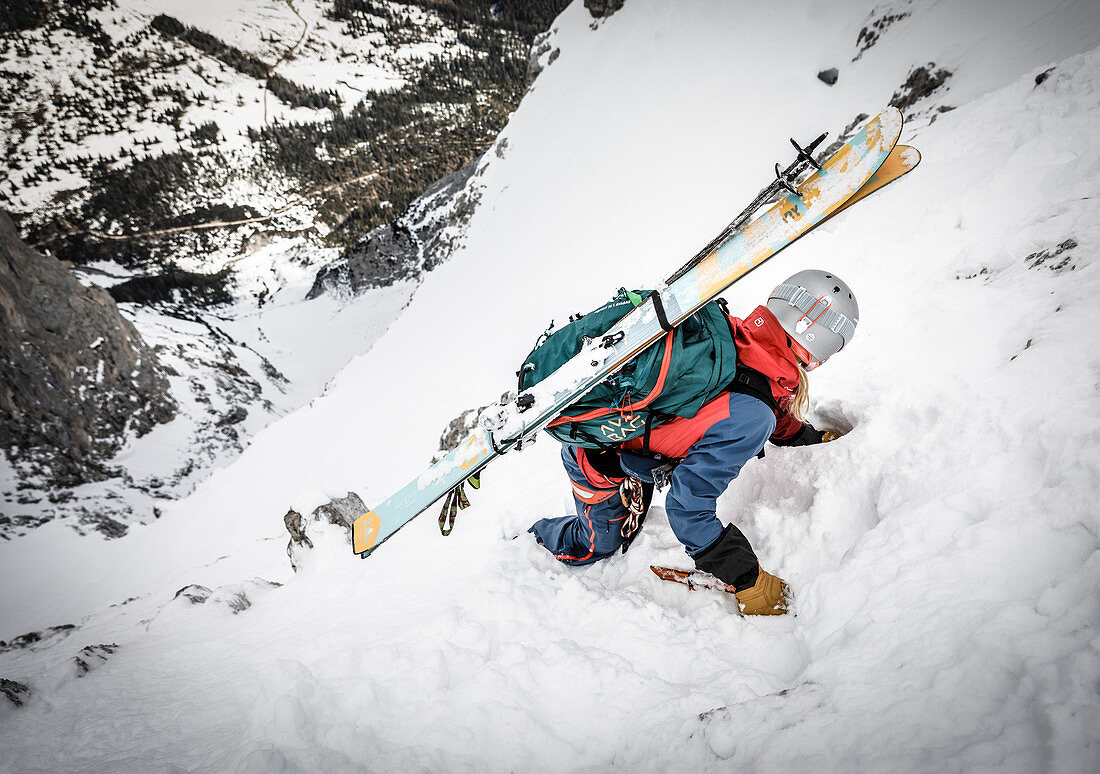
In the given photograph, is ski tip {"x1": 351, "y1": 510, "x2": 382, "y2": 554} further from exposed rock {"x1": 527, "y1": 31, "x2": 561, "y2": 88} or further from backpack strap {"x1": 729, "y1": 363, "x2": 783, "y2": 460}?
exposed rock {"x1": 527, "y1": 31, "x2": 561, "y2": 88}

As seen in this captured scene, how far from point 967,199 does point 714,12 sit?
65.5ft

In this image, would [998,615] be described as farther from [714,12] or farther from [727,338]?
[714,12]

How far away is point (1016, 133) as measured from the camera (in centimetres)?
448

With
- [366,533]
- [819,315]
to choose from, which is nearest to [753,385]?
[819,315]

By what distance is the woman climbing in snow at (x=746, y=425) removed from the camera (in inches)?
82.9

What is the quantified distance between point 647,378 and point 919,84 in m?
12.6

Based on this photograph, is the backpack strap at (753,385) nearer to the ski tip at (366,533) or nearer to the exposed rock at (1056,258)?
the exposed rock at (1056,258)

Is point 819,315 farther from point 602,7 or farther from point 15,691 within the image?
point 602,7

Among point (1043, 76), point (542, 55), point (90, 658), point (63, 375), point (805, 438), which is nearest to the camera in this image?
point (805, 438)

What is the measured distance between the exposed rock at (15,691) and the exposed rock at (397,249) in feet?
122

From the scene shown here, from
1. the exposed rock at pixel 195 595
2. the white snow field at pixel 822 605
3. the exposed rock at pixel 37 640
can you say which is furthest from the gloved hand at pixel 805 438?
the exposed rock at pixel 37 640

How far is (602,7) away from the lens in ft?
79.7

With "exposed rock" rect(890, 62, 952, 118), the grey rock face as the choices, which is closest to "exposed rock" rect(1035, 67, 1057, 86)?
"exposed rock" rect(890, 62, 952, 118)

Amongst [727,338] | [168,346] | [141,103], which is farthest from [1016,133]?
[141,103]
